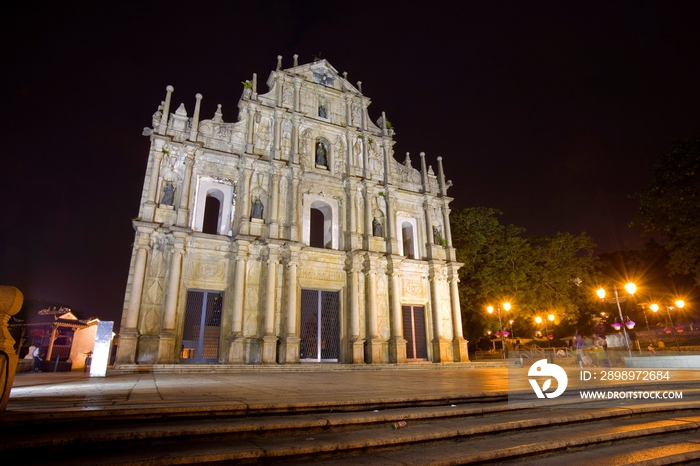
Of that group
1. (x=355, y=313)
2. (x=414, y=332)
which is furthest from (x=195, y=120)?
(x=414, y=332)

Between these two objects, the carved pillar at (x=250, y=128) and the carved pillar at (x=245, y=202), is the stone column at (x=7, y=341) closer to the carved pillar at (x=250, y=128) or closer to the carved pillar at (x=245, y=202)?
the carved pillar at (x=245, y=202)

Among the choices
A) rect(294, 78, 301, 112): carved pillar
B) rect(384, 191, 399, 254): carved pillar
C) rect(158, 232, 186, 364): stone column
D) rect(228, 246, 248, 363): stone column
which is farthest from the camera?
rect(294, 78, 301, 112): carved pillar

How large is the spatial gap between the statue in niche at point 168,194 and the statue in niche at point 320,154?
7.87 meters

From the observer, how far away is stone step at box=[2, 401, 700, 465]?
121 inches

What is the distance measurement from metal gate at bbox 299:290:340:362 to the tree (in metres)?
16.2

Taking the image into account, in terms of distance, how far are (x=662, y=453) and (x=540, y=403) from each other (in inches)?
63.8

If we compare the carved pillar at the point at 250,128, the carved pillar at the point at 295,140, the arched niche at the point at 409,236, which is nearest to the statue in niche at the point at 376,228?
the arched niche at the point at 409,236

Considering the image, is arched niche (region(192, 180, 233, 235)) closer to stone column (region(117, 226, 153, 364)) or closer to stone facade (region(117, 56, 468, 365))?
stone facade (region(117, 56, 468, 365))

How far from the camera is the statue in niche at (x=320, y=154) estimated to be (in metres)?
22.2

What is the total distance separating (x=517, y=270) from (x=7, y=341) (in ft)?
81.8

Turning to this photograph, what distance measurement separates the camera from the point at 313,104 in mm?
23047

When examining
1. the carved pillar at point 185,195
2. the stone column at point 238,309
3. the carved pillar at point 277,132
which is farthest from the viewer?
the carved pillar at point 277,132

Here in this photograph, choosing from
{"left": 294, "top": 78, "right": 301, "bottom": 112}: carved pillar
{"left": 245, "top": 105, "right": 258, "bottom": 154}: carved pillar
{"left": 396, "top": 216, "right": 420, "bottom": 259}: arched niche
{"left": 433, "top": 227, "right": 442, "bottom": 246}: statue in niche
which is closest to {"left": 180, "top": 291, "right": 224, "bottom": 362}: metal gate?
{"left": 245, "top": 105, "right": 258, "bottom": 154}: carved pillar

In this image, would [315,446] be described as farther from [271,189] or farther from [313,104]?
[313,104]
